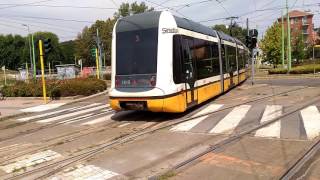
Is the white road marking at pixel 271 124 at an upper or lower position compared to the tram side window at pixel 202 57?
lower

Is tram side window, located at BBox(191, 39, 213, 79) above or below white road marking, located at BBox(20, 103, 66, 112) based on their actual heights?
above

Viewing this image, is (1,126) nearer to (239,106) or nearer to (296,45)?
(239,106)

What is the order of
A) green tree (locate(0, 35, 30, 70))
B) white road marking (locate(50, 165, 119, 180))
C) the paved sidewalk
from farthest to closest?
green tree (locate(0, 35, 30, 70)) → the paved sidewalk → white road marking (locate(50, 165, 119, 180))

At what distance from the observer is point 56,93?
23578 millimetres

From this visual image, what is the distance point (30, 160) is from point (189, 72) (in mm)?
6329

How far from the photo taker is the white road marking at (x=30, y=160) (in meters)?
7.85

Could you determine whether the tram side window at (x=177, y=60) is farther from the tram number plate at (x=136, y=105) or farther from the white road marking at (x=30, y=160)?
the white road marking at (x=30, y=160)

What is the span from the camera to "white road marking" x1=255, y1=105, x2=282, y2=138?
9.73 metres

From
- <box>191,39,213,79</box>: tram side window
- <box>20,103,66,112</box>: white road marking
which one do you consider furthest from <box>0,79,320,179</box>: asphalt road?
<box>20,103,66,112</box>: white road marking

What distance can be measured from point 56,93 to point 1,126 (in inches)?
356

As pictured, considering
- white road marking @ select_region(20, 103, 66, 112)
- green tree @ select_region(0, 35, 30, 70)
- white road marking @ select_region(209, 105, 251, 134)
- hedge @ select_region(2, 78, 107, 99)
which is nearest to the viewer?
white road marking @ select_region(209, 105, 251, 134)

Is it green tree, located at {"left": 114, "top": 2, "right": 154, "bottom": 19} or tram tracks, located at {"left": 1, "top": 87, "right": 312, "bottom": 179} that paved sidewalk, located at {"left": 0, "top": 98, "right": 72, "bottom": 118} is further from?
green tree, located at {"left": 114, "top": 2, "right": 154, "bottom": 19}

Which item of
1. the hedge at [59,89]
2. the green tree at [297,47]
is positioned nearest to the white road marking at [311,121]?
the hedge at [59,89]

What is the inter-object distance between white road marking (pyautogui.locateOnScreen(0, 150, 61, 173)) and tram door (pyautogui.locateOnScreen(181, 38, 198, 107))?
530cm
